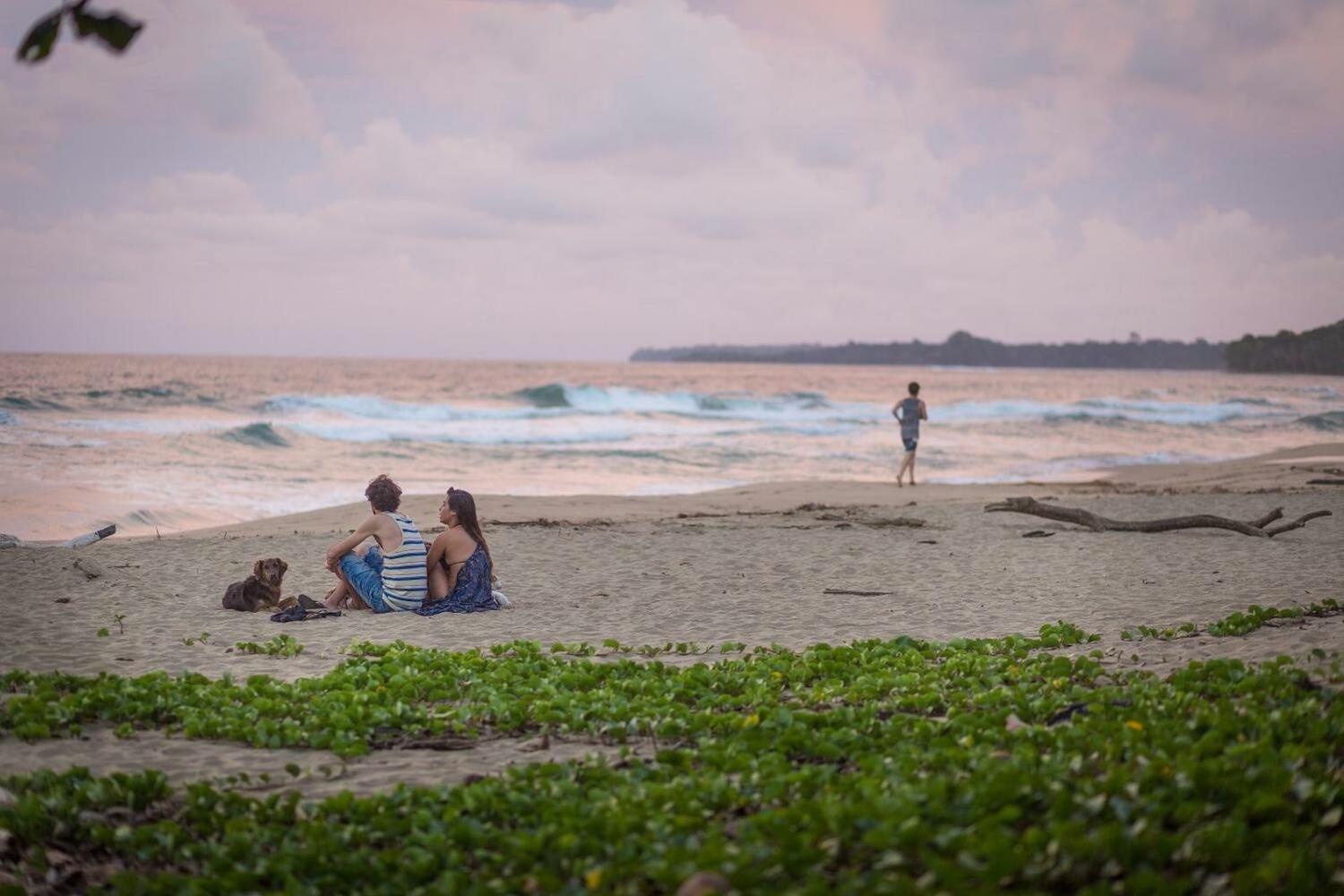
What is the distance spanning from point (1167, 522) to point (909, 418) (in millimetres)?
8308

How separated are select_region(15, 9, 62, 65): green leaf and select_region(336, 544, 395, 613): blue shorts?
24.4ft

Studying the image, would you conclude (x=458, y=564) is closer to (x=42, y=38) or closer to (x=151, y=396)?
(x=42, y=38)

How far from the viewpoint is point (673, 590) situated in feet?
38.8

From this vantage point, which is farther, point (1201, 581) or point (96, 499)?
point (96, 499)

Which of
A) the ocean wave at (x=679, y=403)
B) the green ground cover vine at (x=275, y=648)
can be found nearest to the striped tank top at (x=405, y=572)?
the green ground cover vine at (x=275, y=648)

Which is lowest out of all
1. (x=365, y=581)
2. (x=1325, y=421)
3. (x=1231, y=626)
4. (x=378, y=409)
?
(x=365, y=581)

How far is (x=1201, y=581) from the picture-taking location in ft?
36.9

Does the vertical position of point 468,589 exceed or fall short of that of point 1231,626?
it falls short

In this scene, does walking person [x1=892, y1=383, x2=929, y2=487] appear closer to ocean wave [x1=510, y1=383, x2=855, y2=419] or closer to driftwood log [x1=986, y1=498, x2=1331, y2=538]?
driftwood log [x1=986, y1=498, x2=1331, y2=538]

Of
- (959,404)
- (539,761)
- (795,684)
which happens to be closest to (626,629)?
(795,684)

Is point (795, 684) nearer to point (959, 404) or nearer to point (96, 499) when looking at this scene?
point (96, 499)

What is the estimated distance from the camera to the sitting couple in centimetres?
1048

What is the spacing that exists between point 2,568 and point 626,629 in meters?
7.59

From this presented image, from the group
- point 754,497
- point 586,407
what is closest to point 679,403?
point 586,407
